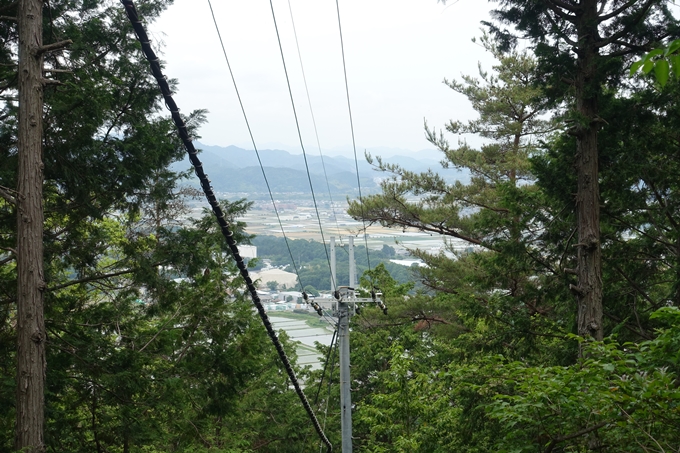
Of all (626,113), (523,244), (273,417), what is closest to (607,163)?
(626,113)

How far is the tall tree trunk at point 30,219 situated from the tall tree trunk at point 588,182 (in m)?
6.08

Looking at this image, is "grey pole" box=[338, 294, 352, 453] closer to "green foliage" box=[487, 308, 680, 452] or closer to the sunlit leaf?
"green foliage" box=[487, 308, 680, 452]

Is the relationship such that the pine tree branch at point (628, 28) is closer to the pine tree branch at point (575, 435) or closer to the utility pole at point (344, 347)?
the pine tree branch at point (575, 435)

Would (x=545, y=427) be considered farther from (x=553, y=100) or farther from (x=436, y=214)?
(x=436, y=214)

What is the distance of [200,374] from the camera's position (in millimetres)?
9312

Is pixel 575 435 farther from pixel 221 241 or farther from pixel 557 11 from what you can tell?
pixel 221 241

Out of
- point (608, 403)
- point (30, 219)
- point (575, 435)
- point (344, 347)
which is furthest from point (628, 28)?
point (30, 219)

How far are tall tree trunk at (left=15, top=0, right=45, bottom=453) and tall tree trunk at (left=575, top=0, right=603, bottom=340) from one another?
20.0 feet

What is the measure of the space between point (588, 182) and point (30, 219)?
6.42m

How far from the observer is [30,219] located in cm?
572

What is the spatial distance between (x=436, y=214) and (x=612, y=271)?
21.7 feet

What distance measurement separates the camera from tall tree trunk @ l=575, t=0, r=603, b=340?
6.99 metres

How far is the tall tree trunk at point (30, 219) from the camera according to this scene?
5.65 meters

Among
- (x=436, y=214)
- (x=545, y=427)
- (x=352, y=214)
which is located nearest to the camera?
(x=545, y=427)
